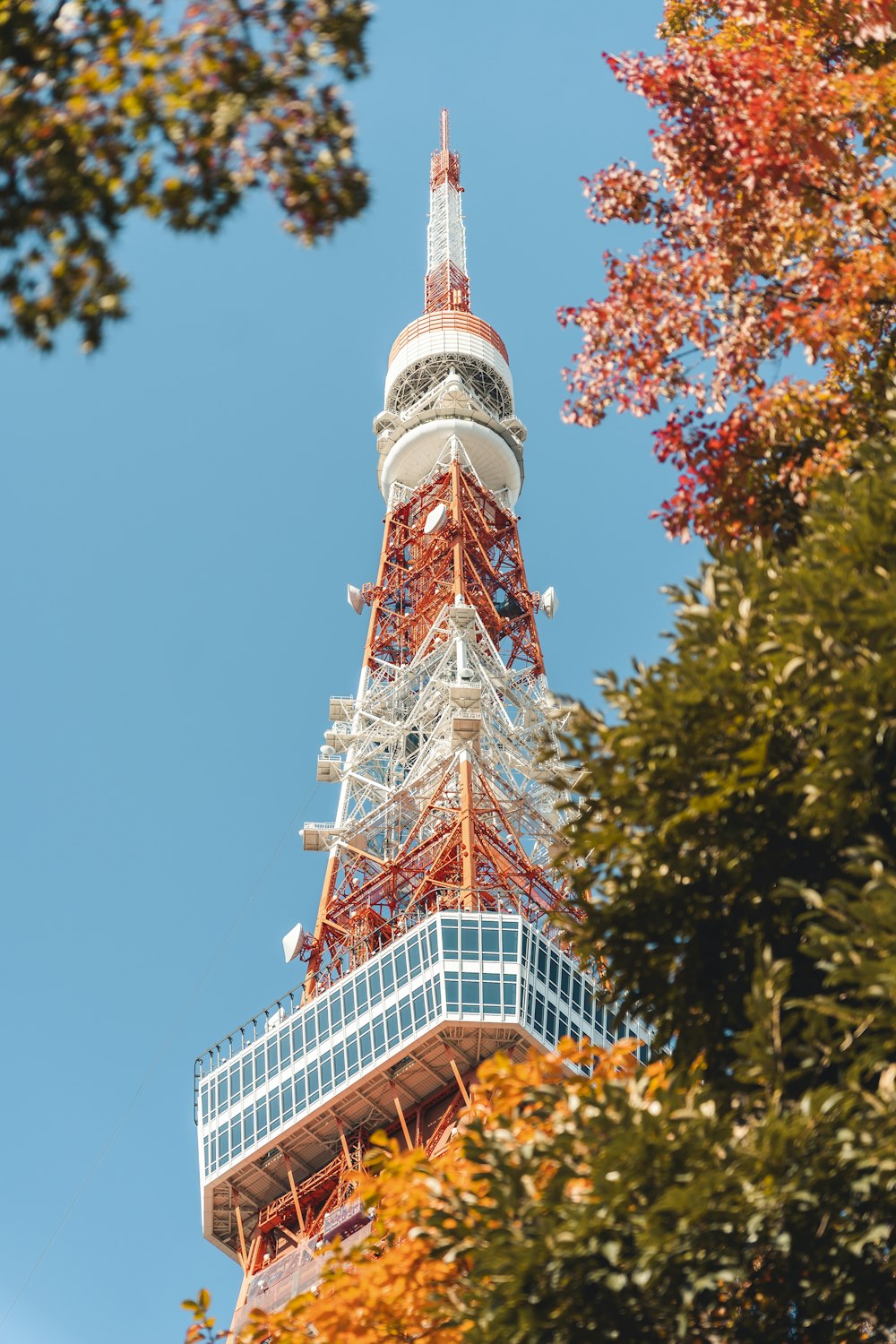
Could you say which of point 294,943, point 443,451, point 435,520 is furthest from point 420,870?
point 443,451

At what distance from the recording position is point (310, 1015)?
59.5 m

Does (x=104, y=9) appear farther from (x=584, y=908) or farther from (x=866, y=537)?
(x=584, y=908)

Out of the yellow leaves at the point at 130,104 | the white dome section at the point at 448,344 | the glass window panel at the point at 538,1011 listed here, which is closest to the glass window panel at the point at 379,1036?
the glass window panel at the point at 538,1011

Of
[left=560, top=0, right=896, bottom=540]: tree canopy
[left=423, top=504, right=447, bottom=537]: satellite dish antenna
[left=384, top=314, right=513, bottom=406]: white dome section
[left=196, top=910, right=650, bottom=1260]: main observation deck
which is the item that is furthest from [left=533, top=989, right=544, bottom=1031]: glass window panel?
[left=384, top=314, right=513, bottom=406]: white dome section

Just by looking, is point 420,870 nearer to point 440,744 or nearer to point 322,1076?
point 440,744

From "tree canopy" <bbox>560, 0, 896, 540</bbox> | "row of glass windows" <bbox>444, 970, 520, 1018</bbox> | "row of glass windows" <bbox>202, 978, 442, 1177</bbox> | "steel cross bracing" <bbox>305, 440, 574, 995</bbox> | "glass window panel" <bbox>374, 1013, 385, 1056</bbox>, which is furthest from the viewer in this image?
"steel cross bracing" <bbox>305, 440, 574, 995</bbox>

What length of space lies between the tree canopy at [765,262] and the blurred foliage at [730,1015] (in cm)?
185

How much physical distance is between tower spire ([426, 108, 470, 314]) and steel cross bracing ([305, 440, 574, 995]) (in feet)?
39.8

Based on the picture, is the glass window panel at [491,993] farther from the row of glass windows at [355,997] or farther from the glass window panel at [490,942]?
the glass window panel at [490,942]

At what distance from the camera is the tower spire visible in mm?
96500

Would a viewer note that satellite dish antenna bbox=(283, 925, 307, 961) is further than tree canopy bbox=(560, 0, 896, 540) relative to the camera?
Yes

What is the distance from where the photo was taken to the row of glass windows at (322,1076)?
55.5 meters

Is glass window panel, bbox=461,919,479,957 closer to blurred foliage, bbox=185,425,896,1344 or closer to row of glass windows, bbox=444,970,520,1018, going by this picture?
row of glass windows, bbox=444,970,520,1018

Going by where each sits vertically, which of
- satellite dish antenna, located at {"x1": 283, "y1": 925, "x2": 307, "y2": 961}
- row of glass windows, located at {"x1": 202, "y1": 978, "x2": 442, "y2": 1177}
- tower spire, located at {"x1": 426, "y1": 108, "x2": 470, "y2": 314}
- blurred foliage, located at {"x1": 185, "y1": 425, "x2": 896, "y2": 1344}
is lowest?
blurred foliage, located at {"x1": 185, "y1": 425, "x2": 896, "y2": 1344}
